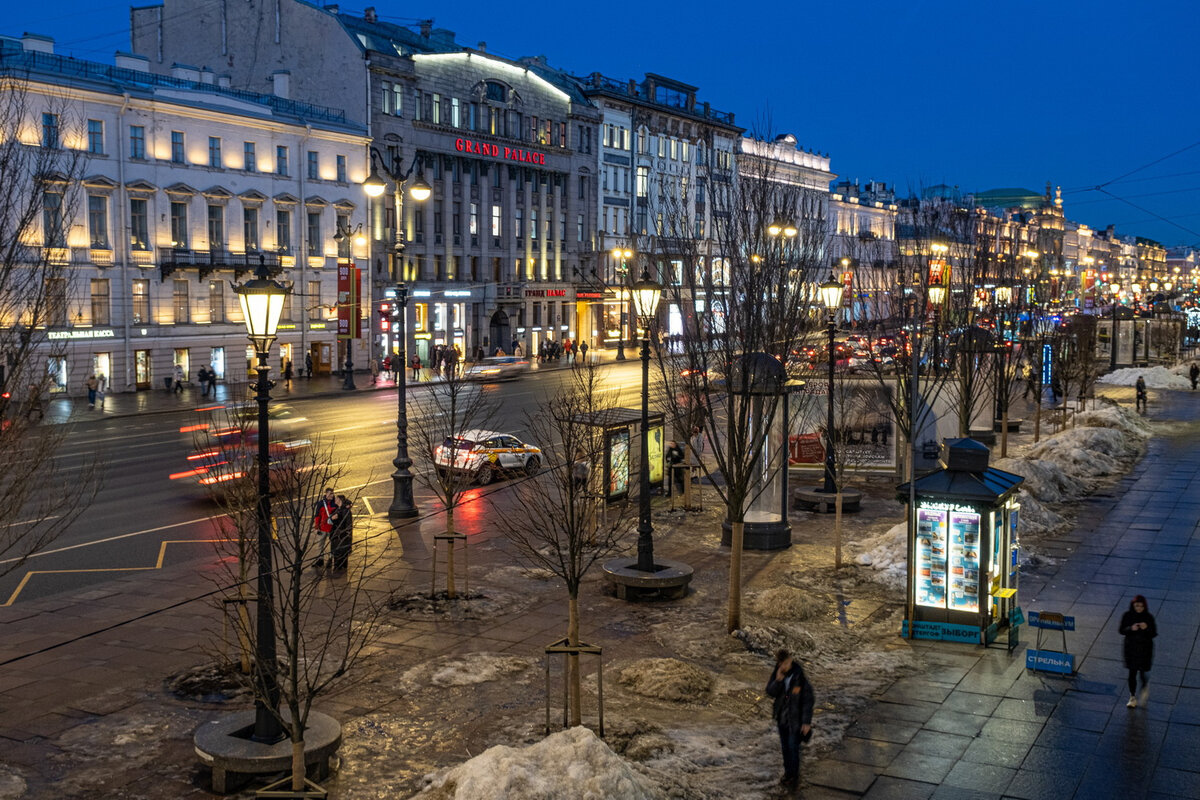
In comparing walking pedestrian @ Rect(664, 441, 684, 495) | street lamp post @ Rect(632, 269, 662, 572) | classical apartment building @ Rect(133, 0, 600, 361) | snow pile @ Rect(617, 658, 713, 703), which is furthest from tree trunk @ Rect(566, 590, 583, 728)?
classical apartment building @ Rect(133, 0, 600, 361)

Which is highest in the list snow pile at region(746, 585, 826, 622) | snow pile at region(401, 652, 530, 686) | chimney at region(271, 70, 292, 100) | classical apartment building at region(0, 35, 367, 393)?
chimney at region(271, 70, 292, 100)

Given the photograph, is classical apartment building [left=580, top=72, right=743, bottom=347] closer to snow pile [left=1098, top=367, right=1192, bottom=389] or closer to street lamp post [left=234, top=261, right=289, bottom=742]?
snow pile [left=1098, top=367, right=1192, bottom=389]

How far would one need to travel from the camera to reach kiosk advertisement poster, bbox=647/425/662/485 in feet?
93.4

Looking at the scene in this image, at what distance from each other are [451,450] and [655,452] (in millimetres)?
9921

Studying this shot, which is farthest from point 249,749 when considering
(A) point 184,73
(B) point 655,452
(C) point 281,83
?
(C) point 281,83

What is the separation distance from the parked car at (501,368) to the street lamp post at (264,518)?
48.3m

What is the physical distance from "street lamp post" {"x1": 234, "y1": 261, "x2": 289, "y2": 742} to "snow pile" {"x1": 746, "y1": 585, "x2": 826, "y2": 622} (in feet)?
27.6

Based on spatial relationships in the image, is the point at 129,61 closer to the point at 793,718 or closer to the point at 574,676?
the point at 574,676

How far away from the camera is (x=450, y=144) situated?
76.0 m

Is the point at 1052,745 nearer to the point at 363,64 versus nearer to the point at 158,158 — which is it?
the point at 158,158

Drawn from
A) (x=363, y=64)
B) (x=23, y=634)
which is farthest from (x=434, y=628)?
(x=363, y=64)

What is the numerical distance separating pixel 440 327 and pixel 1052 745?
6618 centimetres

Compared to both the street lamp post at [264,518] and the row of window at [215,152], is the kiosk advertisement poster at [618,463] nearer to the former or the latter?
the street lamp post at [264,518]

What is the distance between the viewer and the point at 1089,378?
46781 millimetres
